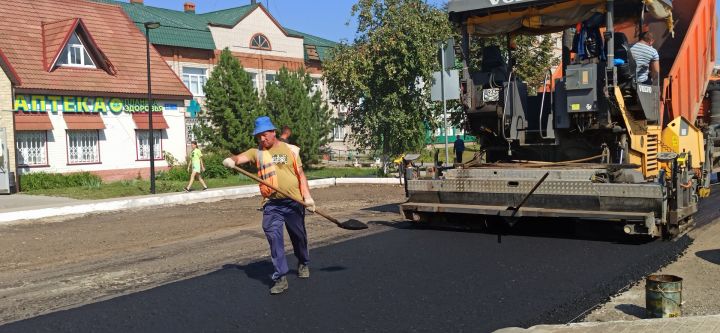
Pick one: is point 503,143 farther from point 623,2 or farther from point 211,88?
point 211,88

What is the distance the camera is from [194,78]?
34250 millimetres

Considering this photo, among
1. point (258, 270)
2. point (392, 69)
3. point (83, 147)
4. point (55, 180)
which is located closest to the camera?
point (258, 270)

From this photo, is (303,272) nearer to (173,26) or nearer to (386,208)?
(386,208)

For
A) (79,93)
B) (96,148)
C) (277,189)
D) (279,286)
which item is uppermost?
(79,93)

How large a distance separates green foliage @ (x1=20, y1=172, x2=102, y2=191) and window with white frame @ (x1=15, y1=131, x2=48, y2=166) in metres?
1.09

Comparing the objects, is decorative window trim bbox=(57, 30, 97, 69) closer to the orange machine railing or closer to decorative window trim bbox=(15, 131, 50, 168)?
decorative window trim bbox=(15, 131, 50, 168)

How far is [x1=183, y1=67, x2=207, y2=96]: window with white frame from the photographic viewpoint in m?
33.8

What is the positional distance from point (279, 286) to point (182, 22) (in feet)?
102

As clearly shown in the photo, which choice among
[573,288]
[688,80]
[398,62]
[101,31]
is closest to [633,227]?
[573,288]

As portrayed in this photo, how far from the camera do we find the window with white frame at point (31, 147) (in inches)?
808

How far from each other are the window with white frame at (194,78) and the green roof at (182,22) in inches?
50.2

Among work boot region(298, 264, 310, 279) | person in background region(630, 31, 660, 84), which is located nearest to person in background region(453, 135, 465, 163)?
person in background region(630, 31, 660, 84)

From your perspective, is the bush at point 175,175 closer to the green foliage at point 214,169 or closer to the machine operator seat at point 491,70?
the green foliage at point 214,169

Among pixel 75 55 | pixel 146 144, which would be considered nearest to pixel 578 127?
pixel 146 144
